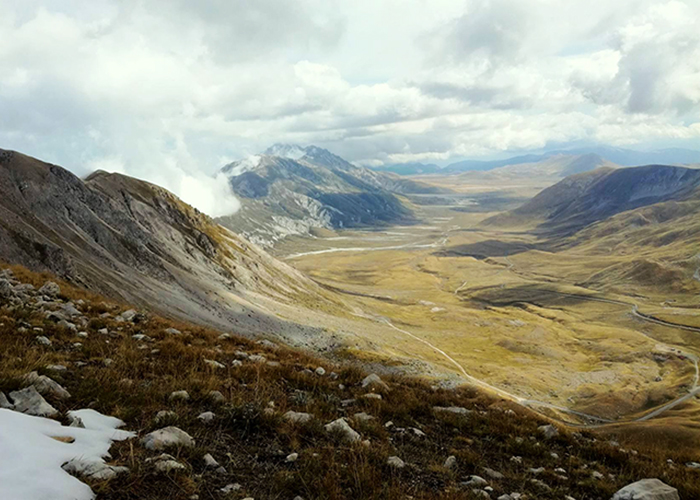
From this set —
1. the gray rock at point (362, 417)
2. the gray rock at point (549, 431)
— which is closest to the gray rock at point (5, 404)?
the gray rock at point (362, 417)

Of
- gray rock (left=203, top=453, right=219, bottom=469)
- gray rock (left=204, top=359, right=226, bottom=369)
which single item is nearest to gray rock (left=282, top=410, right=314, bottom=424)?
gray rock (left=203, top=453, right=219, bottom=469)

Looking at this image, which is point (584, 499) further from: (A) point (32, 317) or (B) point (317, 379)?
(A) point (32, 317)

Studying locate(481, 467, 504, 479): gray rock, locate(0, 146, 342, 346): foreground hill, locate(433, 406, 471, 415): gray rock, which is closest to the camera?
locate(481, 467, 504, 479): gray rock

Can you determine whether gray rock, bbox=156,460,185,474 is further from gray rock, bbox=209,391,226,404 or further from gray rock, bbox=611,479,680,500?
gray rock, bbox=611,479,680,500

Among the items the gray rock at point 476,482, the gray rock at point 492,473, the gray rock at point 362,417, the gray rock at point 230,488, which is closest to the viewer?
the gray rock at point 230,488

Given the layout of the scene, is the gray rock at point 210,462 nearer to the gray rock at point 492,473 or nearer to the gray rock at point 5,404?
the gray rock at point 5,404

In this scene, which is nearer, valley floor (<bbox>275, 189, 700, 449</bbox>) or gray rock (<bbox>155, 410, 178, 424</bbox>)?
gray rock (<bbox>155, 410, 178, 424</bbox>)

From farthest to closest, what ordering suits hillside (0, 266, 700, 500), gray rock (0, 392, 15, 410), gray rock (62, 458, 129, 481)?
1. gray rock (0, 392, 15, 410)
2. hillside (0, 266, 700, 500)
3. gray rock (62, 458, 129, 481)
